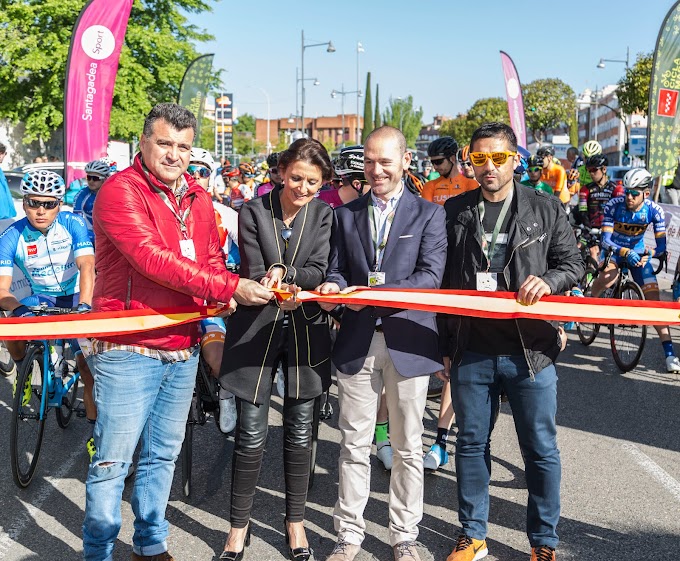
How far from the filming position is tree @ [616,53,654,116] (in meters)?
40.2

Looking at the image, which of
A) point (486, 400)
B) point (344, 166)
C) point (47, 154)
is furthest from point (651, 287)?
point (47, 154)

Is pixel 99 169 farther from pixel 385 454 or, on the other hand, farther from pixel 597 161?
pixel 597 161

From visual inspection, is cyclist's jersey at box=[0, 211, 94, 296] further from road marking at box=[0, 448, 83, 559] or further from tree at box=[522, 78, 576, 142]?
tree at box=[522, 78, 576, 142]

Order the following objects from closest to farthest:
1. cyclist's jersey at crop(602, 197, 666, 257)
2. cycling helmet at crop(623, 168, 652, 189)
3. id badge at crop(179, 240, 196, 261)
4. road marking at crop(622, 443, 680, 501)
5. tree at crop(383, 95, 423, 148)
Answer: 1. id badge at crop(179, 240, 196, 261)
2. road marking at crop(622, 443, 680, 501)
3. cycling helmet at crop(623, 168, 652, 189)
4. cyclist's jersey at crop(602, 197, 666, 257)
5. tree at crop(383, 95, 423, 148)

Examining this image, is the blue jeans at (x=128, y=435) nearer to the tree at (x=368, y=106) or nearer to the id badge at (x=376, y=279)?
the id badge at (x=376, y=279)

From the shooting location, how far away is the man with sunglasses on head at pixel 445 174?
7398mm

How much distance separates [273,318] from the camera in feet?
12.5

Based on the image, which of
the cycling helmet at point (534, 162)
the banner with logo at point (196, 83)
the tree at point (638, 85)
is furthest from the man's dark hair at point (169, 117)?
the tree at point (638, 85)

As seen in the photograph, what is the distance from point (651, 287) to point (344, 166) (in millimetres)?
4202

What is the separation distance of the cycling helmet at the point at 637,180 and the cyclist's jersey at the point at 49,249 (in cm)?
566

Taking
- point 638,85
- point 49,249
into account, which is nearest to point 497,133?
point 49,249

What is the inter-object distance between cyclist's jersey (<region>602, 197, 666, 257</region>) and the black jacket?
4619 millimetres

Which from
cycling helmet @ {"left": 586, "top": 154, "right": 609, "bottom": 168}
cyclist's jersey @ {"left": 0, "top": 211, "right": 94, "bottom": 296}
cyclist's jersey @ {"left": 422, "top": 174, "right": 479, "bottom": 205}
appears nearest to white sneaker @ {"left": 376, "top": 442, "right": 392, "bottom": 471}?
cyclist's jersey @ {"left": 0, "top": 211, "right": 94, "bottom": 296}

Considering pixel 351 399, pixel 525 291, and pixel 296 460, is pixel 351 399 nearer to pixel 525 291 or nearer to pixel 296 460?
pixel 296 460
